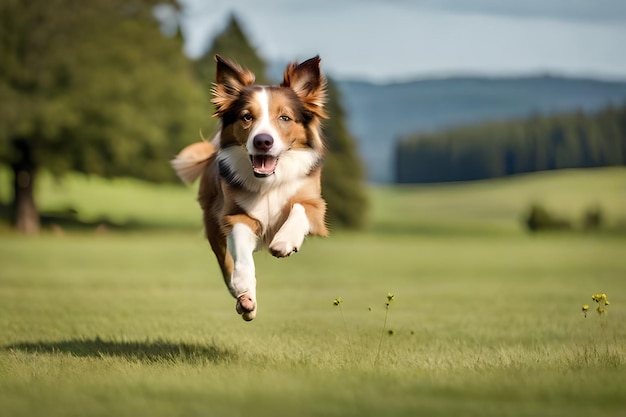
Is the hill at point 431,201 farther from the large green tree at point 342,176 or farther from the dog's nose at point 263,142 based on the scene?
the dog's nose at point 263,142

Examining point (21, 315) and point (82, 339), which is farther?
point (21, 315)

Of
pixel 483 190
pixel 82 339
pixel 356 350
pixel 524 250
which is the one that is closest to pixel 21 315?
pixel 82 339

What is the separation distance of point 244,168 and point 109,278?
1349 centimetres

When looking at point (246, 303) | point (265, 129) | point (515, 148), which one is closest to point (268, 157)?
point (265, 129)

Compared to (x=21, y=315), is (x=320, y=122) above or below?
above

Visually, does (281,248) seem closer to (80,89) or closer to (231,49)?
(80,89)

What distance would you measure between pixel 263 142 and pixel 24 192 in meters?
30.4

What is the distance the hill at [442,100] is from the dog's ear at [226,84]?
68.7 meters

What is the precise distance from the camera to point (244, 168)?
26.6ft

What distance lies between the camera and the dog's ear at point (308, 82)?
8.19 meters

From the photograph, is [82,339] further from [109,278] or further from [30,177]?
[30,177]

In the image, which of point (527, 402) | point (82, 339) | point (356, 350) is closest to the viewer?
point (527, 402)

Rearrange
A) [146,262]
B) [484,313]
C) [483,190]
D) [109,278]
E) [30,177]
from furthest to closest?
[483,190], [30,177], [146,262], [109,278], [484,313]

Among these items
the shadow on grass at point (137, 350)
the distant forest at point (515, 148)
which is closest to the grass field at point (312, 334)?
the shadow on grass at point (137, 350)
